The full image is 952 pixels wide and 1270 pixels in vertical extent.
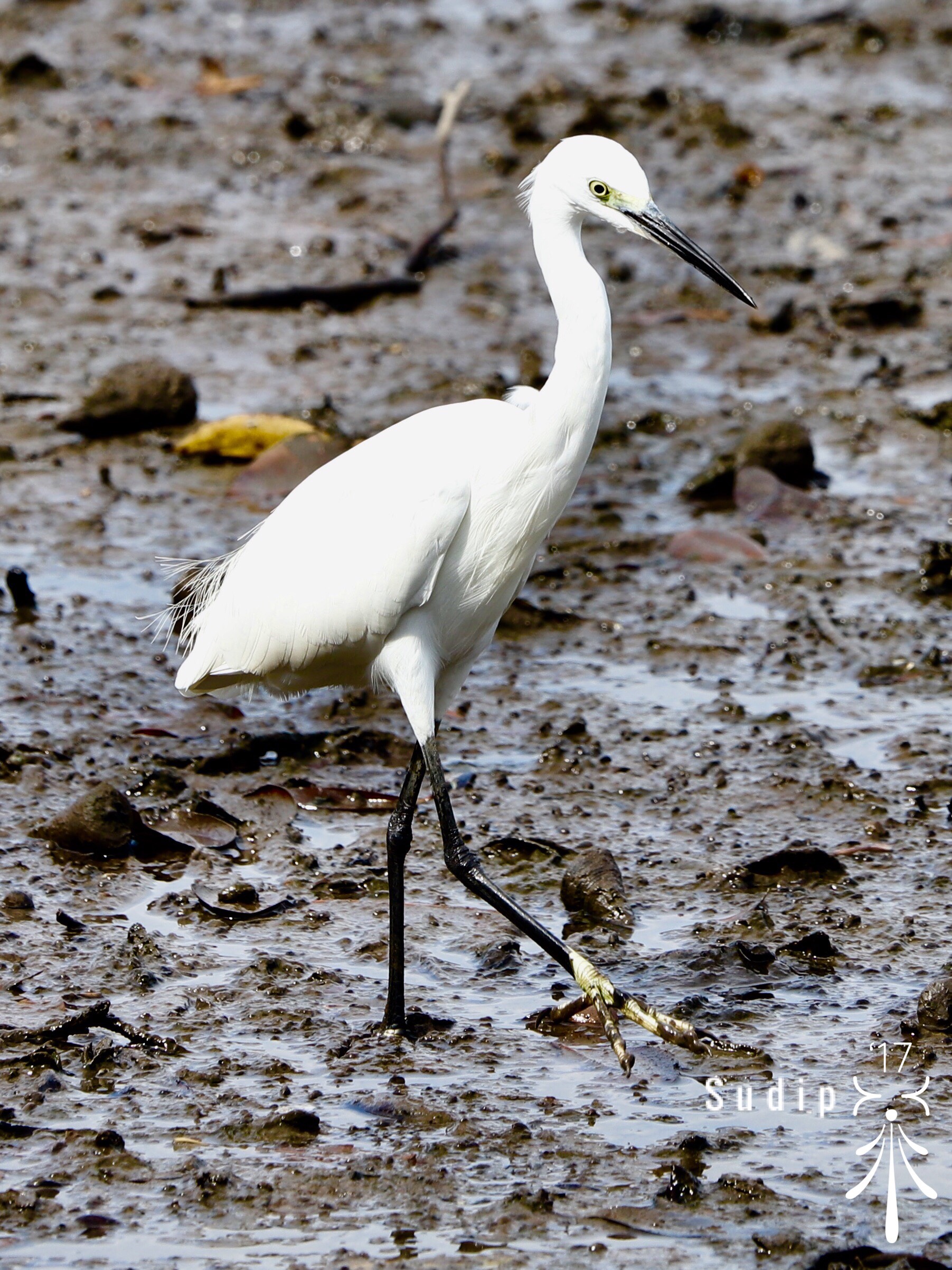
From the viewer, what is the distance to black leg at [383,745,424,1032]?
197 inches

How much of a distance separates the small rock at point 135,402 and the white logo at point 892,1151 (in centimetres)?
553

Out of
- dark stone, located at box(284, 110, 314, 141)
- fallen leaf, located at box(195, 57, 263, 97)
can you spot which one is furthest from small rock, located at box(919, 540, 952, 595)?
fallen leaf, located at box(195, 57, 263, 97)

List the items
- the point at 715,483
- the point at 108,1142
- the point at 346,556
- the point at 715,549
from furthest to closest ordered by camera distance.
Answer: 1. the point at 715,483
2. the point at 715,549
3. the point at 346,556
4. the point at 108,1142

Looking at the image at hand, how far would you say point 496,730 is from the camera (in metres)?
7.01

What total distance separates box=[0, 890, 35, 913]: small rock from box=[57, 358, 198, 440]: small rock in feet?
13.1

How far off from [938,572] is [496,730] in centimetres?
219

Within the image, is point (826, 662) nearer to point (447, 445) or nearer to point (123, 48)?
point (447, 445)

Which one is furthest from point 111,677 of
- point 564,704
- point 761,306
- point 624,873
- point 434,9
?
point 434,9

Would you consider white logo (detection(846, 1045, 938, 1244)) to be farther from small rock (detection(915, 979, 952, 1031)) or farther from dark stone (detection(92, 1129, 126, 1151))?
dark stone (detection(92, 1129, 126, 1151))

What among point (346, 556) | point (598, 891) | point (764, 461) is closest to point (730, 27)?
point (764, 461)

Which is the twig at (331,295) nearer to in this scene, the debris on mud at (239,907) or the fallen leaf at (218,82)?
the fallen leaf at (218,82)

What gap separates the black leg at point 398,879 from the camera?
5016mm

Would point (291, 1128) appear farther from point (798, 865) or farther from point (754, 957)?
point (798, 865)

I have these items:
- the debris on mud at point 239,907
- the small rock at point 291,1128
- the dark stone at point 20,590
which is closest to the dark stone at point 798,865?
the debris on mud at point 239,907
